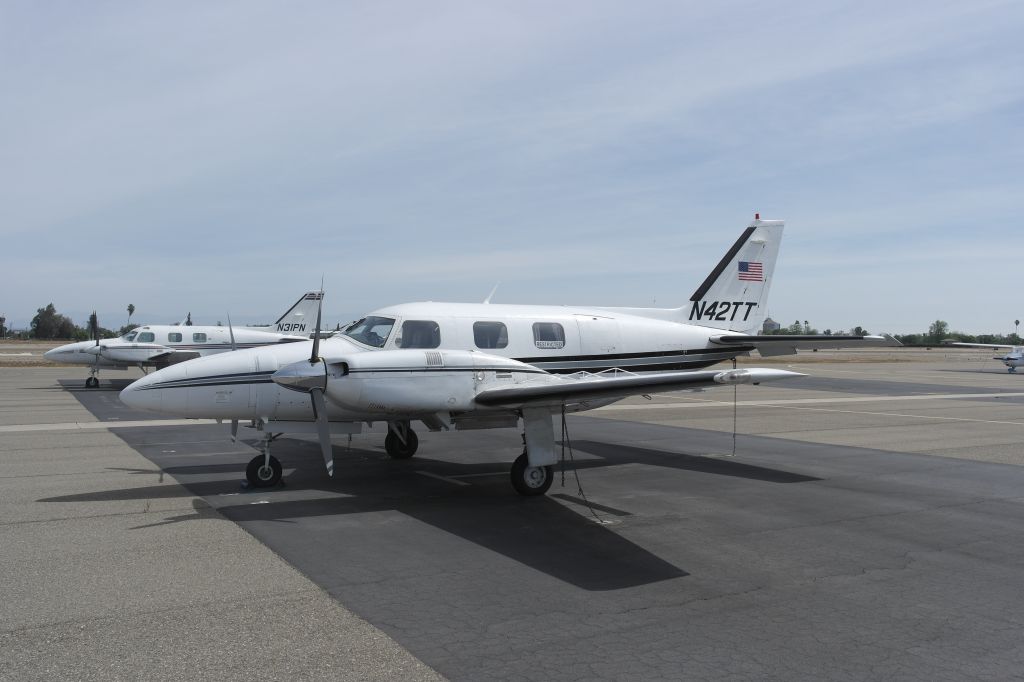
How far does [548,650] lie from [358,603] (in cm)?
175

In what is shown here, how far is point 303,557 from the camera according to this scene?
7.40 metres

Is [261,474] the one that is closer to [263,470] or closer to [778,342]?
[263,470]

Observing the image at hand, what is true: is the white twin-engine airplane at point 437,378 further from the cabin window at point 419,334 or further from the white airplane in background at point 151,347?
the white airplane in background at point 151,347

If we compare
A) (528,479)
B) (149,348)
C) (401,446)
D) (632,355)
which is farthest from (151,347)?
(528,479)

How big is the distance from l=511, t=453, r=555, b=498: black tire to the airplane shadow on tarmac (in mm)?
182

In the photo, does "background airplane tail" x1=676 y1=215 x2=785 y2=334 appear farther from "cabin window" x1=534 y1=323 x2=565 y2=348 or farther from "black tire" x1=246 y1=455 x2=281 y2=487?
"black tire" x1=246 y1=455 x2=281 y2=487

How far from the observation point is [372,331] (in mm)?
11438

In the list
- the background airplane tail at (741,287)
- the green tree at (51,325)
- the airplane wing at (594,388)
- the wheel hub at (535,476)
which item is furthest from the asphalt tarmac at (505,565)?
the green tree at (51,325)

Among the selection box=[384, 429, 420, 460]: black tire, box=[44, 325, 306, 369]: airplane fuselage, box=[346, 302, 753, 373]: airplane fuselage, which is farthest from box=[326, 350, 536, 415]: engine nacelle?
box=[44, 325, 306, 369]: airplane fuselage

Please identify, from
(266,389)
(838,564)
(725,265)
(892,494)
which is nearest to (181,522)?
(266,389)

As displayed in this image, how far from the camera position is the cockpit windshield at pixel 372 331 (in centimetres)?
1127

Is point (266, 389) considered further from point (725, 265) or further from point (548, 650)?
point (725, 265)

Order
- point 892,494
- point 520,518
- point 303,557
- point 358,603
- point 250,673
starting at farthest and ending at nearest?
point 892,494 < point 520,518 < point 303,557 < point 358,603 < point 250,673

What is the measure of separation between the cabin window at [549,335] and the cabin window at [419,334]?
78.1 inches
